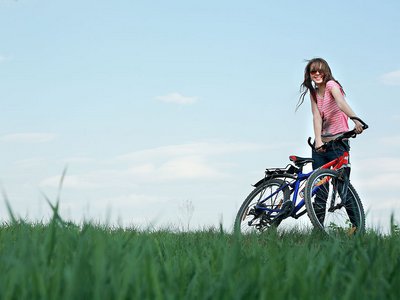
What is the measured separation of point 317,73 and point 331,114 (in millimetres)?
565

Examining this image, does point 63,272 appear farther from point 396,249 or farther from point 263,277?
point 396,249

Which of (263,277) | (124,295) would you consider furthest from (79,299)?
(263,277)

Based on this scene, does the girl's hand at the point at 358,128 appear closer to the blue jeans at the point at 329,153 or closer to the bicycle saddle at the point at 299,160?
the blue jeans at the point at 329,153

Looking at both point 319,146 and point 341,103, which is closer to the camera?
point 341,103

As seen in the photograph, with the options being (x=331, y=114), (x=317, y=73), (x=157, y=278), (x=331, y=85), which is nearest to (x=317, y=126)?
(x=331, y=114)

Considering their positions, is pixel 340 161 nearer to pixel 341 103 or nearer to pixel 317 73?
pixel 341 103

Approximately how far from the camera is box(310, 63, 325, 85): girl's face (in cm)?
802

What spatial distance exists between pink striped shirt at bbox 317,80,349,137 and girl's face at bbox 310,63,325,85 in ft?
0.43

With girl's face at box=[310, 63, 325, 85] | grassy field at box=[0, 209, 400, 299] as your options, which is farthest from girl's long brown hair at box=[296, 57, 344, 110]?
grassy field at box=[0, 209, 400, 299]

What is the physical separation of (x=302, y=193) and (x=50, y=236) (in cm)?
524

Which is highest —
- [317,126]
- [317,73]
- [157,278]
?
[317,73]

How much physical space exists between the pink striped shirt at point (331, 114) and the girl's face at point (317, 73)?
0.13 meters

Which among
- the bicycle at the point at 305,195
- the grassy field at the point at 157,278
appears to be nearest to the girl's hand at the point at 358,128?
the bicycle at the point at 305,195

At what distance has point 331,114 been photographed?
8.02 meters
